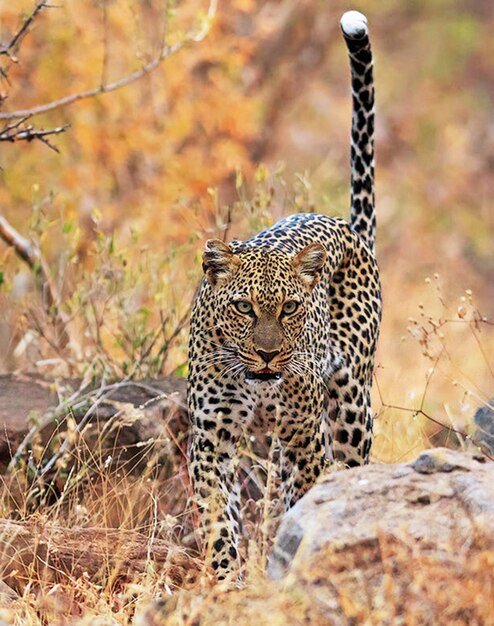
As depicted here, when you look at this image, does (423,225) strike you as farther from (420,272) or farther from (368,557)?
(368,557)

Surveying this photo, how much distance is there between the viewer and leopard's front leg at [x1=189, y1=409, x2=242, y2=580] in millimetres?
6941

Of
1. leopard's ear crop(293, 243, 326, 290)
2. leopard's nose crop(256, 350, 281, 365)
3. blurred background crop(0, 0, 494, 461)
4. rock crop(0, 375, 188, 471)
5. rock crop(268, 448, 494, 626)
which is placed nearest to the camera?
rock crop(268, 448, 494, 626)

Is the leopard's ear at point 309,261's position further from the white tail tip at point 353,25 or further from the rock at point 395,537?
the rock at point 395,537

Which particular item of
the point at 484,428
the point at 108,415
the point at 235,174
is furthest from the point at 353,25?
the point at 235,174

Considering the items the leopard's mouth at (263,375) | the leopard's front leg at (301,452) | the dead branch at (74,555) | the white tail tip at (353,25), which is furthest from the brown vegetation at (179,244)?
the white tail tip at (353,25)

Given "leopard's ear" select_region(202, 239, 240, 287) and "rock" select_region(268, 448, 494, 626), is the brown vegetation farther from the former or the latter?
"leopard's ear" select_region(202, 239, 240, 287)

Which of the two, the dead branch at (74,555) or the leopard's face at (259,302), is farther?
the leopard's face at (259,302)

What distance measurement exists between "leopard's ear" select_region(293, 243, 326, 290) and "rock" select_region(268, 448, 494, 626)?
1.97 metres

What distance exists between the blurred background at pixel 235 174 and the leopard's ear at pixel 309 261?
0.54 metres

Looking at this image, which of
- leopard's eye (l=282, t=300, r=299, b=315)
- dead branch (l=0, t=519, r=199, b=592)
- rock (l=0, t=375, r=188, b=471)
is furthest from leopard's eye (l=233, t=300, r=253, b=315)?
dead branch (l=0, t=519, r=199, b=592)

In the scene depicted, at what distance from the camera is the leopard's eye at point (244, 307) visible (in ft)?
22.5

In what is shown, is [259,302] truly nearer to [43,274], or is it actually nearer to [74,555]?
[74,555]

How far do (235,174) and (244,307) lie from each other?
442 inches

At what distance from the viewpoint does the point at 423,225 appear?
79.9ft
